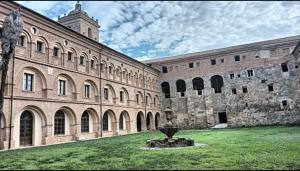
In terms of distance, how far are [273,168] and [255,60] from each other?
3011 cm

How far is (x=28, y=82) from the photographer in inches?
696

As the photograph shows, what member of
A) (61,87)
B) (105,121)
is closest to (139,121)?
(105,121)

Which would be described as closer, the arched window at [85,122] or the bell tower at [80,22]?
the arched window at [85,122]

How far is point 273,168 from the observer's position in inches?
257

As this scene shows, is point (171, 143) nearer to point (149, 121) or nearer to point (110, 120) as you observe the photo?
point (110, 120)

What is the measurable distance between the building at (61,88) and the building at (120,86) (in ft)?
0.23

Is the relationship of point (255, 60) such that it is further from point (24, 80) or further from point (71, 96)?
point (24, 80)

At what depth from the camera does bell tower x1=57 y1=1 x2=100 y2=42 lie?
34.1 m

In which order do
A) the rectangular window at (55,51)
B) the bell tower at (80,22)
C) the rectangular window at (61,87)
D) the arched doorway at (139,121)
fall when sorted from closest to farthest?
the rectangular window at (55,51) → the rectangular window at (61,87) → the arched doorway at (139,121) → the bell tower at (80,22)

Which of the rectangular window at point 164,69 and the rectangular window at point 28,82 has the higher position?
the rectangular window at point 164,69

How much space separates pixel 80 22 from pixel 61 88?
1625 centimetres

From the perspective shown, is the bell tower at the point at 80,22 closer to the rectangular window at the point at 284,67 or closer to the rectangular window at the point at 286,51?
the rectangular window at the point at 286,51

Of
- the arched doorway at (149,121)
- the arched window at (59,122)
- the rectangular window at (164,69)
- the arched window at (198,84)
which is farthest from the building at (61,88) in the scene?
the arched window at (198,84)

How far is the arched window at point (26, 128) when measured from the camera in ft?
55.8
